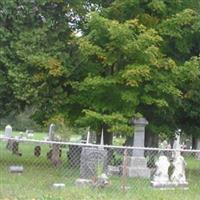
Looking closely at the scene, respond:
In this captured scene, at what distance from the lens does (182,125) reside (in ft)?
103

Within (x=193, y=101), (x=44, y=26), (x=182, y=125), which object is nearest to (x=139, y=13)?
(x=44, y=26)

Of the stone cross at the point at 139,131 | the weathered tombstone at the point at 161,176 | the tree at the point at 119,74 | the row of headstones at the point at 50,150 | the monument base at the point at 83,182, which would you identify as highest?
the tree at the point at 119,74

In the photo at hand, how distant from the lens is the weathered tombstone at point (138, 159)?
2272 centimetres

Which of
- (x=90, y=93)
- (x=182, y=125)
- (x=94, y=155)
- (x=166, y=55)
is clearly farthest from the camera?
(x=182, y=125)

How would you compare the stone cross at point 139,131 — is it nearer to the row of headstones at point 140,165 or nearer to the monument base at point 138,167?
the row of headstones at point 140,165

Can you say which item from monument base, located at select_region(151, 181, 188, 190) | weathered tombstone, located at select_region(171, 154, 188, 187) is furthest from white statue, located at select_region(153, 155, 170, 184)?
weathered tombstone, located at select_region(171, 154, 188, 187)

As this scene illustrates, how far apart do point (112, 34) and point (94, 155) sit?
614cm

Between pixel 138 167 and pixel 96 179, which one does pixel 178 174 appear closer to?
pixel 138 167

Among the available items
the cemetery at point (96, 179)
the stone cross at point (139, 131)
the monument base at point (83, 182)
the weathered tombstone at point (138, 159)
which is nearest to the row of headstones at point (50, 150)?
the cemetery at point (96, 179)

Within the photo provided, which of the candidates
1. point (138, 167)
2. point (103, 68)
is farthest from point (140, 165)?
point (103, 68)

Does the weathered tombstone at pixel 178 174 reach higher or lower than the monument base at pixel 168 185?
higher

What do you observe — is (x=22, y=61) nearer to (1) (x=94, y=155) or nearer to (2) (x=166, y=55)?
(2) (x=166, y=55)

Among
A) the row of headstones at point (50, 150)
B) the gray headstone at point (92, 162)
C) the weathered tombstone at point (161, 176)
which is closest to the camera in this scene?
the gray headstone at point (92, 162)

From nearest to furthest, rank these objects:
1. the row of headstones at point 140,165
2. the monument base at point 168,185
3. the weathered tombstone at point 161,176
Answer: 1. the row of headstones at point 140,165
2. the monument base at point 168,185
3. the weathered tombstone at point 161,176
